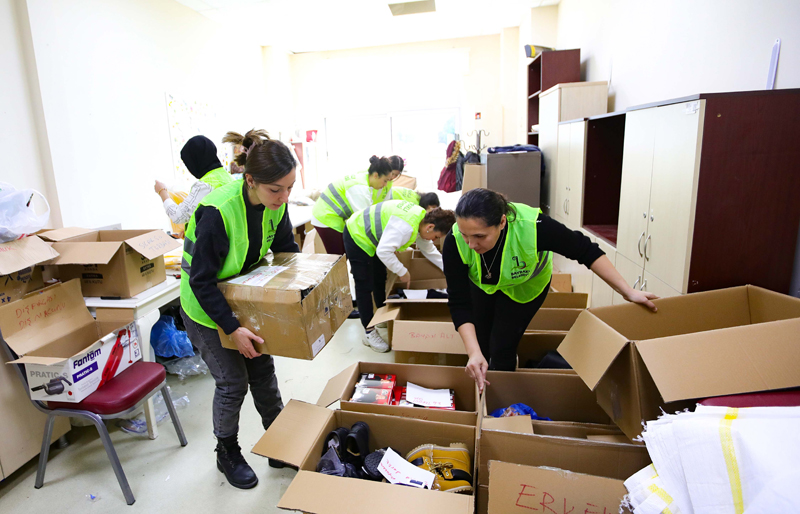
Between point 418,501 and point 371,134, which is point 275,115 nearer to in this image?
point 371,134

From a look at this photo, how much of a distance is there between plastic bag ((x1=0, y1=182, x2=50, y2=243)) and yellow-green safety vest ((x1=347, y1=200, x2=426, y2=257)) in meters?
1.60

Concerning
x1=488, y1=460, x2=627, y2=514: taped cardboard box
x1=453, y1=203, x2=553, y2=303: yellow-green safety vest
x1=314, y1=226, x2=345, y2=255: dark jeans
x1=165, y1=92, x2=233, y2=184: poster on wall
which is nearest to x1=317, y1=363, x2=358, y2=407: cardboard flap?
x1=453, y1=203, x2=553, y2=303: yellow-green safety vest

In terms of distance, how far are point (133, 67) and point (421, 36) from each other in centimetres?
399

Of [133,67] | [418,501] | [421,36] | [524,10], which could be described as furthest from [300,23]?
[418,501]

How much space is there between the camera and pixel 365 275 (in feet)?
9.55

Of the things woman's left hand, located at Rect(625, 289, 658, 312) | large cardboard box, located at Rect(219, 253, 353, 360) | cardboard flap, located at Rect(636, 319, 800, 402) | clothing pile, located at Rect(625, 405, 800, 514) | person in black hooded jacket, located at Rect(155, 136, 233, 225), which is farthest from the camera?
person in black hooded jacket, located at Rect(155, 136, 233, 225)

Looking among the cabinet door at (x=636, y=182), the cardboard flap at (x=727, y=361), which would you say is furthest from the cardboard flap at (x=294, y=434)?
the cabinet door at (x=636, y=182)

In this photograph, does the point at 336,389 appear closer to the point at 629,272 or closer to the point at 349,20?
the point at 629,272

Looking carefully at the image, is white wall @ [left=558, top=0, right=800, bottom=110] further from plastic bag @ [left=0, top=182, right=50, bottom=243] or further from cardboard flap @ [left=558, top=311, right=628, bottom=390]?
plastic bag @ [left=0, top=182, right=50, bottom=243]

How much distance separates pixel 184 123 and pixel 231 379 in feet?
11.3

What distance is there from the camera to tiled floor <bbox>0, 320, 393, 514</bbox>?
165 cm

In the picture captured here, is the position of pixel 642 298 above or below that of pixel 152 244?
below

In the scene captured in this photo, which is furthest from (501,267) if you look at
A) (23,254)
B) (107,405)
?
(23,254)

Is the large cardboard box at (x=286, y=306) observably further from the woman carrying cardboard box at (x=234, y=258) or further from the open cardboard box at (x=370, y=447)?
the open cardboard box at (x=370, y=447)
